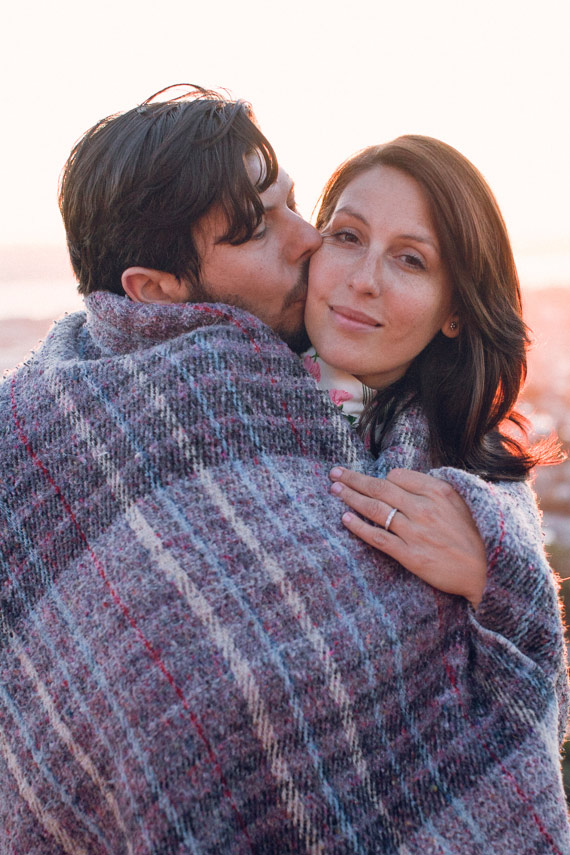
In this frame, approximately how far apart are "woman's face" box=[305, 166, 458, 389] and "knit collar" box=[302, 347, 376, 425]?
0.05m

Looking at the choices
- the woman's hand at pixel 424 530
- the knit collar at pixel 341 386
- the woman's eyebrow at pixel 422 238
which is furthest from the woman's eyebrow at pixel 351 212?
the woman's hand at pixel 424 530

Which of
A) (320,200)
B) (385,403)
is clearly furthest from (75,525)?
(320,200)

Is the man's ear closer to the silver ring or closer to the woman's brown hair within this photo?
the woman's brown hair

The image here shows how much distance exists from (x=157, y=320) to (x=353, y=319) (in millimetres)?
540

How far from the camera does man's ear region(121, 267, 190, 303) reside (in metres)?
1.89

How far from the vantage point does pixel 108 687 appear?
1.29 m

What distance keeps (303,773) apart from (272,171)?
148 cm

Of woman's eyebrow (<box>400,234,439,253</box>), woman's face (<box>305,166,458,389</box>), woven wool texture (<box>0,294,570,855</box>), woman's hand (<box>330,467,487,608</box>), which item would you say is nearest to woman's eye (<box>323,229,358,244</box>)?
woman's face (<box>305,166,458,389</box>)

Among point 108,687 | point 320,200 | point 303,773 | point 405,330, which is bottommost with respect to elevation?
point 303,773

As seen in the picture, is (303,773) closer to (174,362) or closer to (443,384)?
(174,362)

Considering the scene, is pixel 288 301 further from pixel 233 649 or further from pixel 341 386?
pixel 233 649

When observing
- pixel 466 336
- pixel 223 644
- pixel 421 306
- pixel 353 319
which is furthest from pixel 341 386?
pixel 223 644

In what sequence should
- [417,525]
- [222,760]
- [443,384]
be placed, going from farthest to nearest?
[443,384] → [417,525] → [222,760]

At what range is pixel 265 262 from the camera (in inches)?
75.3
